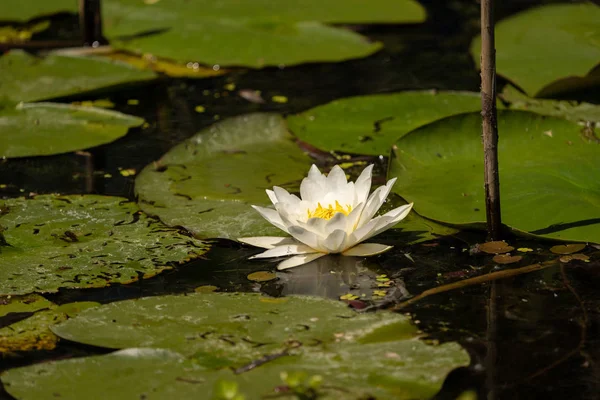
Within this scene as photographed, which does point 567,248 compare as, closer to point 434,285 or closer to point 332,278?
point 434,285

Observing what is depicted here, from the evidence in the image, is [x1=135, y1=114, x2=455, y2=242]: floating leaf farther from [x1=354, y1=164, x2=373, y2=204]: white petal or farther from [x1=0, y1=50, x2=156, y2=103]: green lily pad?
[x1=0, y1=50, x2=156, y2=103]: green lily pad

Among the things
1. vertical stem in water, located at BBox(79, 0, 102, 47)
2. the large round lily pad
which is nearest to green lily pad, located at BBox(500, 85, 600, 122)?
the large round lily pad

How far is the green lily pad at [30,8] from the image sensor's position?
16.9 feet

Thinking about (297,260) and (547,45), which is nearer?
(297,260)

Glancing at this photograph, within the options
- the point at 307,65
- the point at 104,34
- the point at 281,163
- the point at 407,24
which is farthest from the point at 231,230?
the point at 407,24

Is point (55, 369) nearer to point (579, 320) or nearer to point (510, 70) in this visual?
point (579, 320)

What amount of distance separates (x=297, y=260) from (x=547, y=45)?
2252 millimetres

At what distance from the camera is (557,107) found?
11.1 ft

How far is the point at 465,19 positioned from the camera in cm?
521

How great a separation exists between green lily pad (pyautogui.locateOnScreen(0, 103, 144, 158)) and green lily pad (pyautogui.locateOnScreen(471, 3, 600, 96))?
1.59m

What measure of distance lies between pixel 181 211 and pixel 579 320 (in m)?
1.21

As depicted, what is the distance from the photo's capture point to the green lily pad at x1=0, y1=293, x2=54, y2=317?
6.94ft

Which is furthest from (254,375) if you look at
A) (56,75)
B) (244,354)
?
(56,75)

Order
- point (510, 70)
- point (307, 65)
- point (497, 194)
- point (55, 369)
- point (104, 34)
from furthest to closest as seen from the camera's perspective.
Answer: point (104, 34)
point (307, 65)
point (510, 70)
point (497, 194)
point (55, 369)
